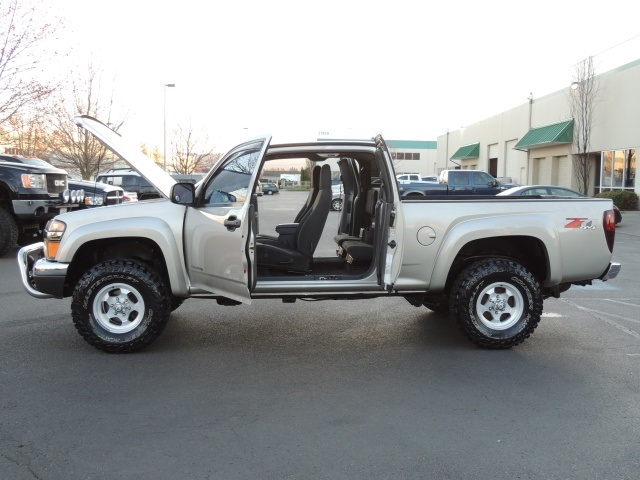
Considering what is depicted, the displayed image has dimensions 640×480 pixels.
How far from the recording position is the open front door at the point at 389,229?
5402 millimetres

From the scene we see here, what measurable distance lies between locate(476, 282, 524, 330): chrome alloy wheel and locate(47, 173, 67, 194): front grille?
9.73 meters

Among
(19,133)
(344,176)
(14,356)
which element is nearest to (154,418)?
(14,356)

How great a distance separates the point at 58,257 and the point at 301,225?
2339 millimetres

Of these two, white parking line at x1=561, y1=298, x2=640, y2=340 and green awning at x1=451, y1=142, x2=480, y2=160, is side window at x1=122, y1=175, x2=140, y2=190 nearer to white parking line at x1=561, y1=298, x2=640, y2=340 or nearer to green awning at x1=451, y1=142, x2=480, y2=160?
white parking line at x1=561, y1=298, x2=640, y2=340

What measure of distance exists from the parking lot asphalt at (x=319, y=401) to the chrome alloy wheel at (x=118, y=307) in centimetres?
29

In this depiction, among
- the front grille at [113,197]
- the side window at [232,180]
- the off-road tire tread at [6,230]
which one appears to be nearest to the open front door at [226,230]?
the side window at [232,180]

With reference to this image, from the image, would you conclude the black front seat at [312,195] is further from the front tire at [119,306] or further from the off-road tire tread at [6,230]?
the off-road tire tread at [6,230]

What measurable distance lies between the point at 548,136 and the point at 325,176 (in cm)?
3143

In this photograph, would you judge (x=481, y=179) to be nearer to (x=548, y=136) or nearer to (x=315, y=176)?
(x=548, y=136)

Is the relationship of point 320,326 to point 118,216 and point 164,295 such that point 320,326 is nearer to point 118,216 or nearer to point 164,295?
point 164,295

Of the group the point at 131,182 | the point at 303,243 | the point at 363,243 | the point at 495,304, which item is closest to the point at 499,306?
the point at 495,304

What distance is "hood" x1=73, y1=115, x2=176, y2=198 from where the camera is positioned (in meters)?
5.33

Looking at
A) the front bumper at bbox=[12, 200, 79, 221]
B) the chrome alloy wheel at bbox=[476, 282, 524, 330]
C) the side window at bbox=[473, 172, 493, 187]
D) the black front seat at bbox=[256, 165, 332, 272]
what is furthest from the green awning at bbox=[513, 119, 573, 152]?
the black front seat at bbox=[256, 165, 332, 272]

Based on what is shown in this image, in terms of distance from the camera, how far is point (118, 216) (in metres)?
5.45
